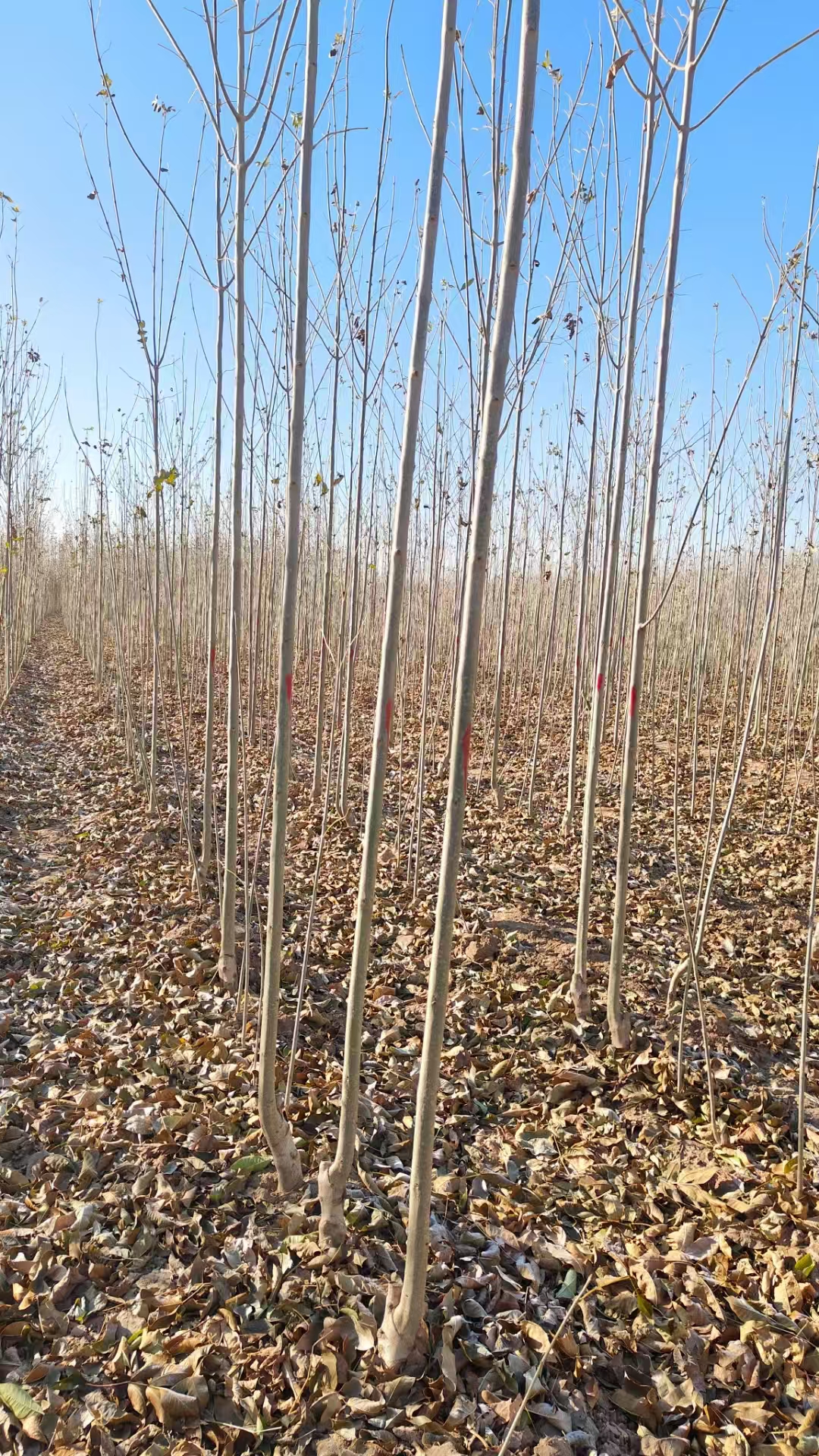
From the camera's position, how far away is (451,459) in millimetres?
5926

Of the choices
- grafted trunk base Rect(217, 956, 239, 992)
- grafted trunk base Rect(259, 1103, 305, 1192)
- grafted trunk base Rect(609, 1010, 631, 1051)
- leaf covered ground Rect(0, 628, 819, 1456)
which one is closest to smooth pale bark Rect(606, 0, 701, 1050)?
grafted trunk base Rect(609, 1010, 631, 1051)

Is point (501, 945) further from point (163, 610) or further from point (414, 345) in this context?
point (163, 610)

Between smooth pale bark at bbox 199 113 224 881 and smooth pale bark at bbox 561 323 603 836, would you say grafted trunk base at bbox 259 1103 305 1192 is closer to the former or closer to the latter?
smooth pale bark at bbox 199 113 224 881

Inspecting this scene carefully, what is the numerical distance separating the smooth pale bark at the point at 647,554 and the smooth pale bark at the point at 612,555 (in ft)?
0.44

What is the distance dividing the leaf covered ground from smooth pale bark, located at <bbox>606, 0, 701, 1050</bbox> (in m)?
0.26

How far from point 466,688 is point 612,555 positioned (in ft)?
5.25

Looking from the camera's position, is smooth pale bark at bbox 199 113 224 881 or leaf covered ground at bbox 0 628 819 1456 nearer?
leaf covered ground at bbox 0 628 819 1456

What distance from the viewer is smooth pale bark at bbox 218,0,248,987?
2.21 metres

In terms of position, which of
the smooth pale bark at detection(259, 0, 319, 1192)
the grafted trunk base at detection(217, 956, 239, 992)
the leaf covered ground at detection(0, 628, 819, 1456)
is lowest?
the leaf covered ground at detection(0, 628, 819, 1456)

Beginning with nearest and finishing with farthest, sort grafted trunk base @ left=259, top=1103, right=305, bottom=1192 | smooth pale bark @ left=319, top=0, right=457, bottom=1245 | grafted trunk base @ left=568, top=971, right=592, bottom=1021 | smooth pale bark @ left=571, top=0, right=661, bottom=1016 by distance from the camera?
smooth pale bark @ left=319, top=0, right=457, bottom=1245, grafted trunk base @ left=259, top=1103, right=305, bottom=1192, smooth pale bark @ left=571, top=0, right=661, bottom=1016, grafted trunk base @ left=568, top=971, right=592, bottom=1021

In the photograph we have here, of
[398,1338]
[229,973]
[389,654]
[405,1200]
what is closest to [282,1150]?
[405,1200]

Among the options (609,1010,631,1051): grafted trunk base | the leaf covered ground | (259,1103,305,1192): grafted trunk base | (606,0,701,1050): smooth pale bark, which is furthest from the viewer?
(609,1010,631,1051): grafted trunk base

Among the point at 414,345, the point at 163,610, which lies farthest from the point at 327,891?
the point at 163,610

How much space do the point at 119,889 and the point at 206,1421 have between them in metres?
2.79
